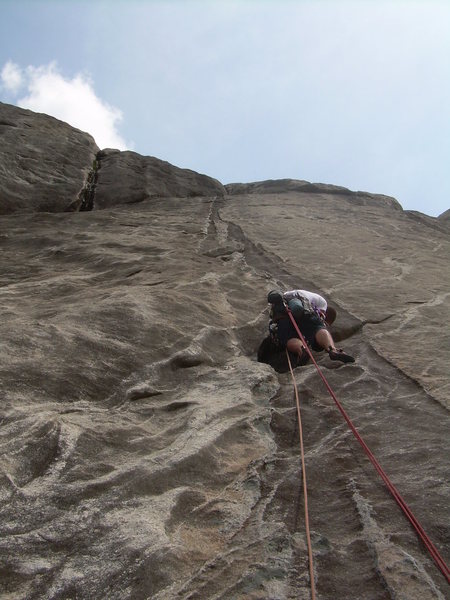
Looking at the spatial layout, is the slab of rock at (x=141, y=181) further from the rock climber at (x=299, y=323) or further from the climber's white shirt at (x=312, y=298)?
the rock climber at (x=299, y=323)

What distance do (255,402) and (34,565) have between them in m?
1.81

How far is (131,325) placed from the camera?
4133 millimetres

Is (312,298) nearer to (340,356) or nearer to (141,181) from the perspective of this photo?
(340,356)

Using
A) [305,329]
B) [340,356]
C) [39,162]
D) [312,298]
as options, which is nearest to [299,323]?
[305,329]

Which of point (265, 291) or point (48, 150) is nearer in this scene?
point (265, 291)

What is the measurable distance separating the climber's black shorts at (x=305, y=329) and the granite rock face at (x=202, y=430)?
0.92 ft

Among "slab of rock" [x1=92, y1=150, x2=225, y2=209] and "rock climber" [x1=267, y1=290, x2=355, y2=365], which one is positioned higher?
"slab of rock" [x1=92, y1=150, x2=225, y2=209]

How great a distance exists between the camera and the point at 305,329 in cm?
475

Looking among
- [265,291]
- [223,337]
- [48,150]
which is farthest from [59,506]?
[48,150]

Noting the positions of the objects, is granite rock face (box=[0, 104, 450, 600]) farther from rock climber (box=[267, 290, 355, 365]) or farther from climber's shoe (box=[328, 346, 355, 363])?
rock climber (box=[267, 290, 355, 365])

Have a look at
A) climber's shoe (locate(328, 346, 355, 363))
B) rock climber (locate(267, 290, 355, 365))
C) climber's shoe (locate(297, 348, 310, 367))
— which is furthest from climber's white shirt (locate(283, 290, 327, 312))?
climber's shoe (locate(328, 346, 355, 363))

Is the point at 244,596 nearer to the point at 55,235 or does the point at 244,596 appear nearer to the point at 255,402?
the point at 255,402

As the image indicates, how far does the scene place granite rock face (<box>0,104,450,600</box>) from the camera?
2139 mm

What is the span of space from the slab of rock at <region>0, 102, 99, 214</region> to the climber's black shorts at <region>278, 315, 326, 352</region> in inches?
209
